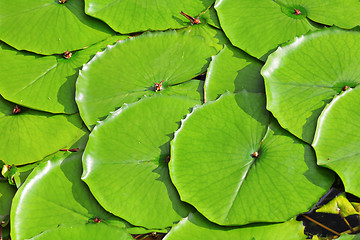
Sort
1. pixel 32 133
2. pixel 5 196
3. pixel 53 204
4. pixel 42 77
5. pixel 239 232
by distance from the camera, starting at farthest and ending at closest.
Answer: pixel 42 77, pixel 32 133, pixel 5 196, pixel 53 204, pixel 239 232

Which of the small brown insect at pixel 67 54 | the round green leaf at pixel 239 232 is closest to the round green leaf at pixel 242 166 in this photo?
the round green leaf at pixel 239 232

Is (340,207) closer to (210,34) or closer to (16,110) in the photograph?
(210,34)

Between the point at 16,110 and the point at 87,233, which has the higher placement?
the point at 16,110

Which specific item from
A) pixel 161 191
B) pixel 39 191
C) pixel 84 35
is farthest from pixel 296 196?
pixel 84 35

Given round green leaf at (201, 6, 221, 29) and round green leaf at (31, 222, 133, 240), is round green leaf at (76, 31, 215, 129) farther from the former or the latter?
round green leaf at (31, 222, 133, 240)

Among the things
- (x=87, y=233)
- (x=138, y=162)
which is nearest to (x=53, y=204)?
(x=87, y=233)

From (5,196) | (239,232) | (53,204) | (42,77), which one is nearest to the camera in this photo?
(239,232)

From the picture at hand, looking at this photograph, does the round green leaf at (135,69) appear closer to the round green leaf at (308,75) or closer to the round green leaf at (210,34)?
the round green leaf at (210,34)

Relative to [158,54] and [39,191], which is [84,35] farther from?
[39,191]
